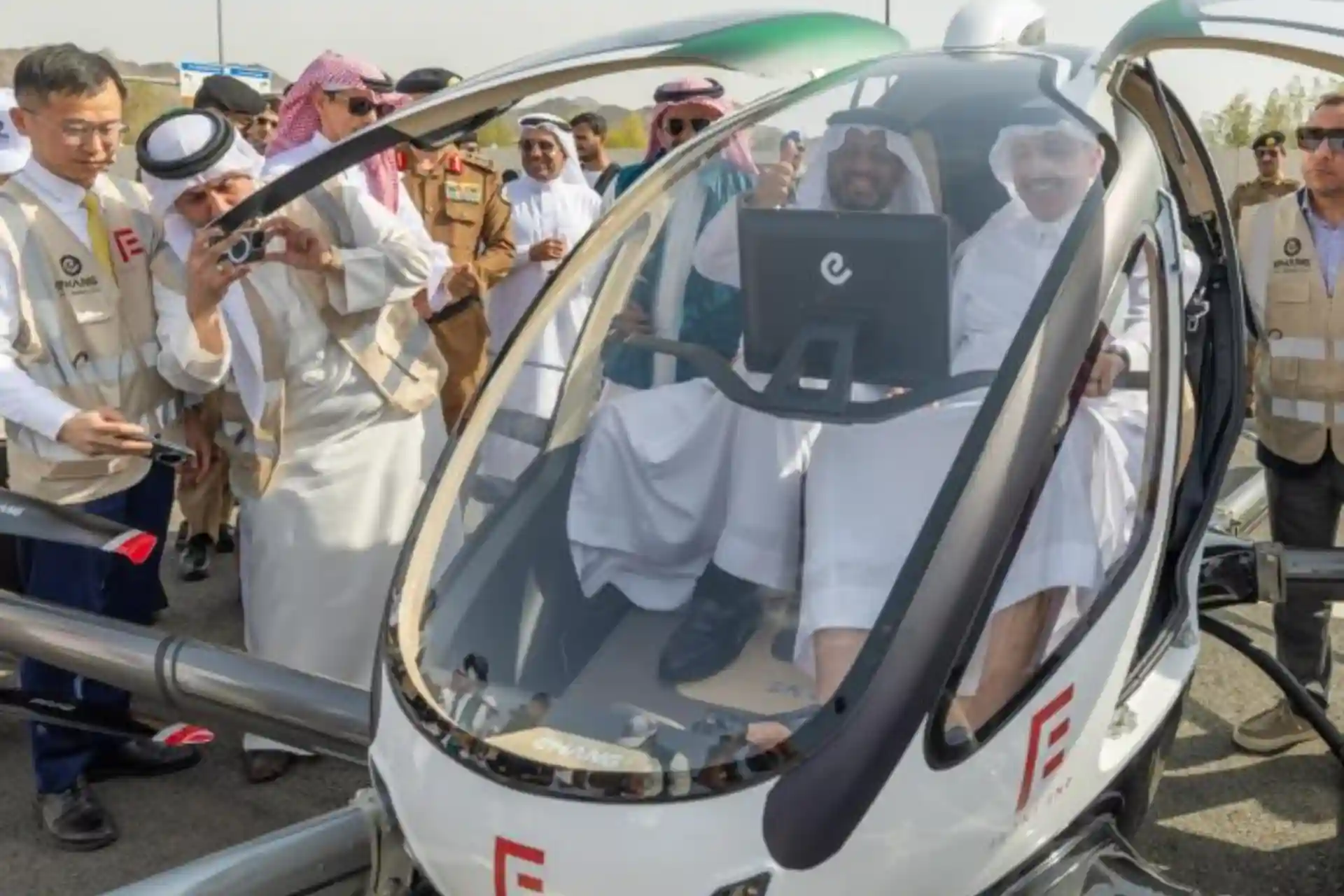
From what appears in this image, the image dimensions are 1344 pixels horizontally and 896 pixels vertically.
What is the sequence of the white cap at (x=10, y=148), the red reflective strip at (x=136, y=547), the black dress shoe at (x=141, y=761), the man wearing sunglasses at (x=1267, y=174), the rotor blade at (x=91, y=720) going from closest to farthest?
the red reflective strip at (x=136, y=547)
the rotor blade at (x=91, y=720)
the black dress shoe at (x=141, y=761)
the white cap at (x=10, y=148)
the man wearing sunglasses at (x=1267, y=174)

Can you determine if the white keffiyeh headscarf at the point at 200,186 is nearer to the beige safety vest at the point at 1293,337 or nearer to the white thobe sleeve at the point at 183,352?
the white thobe sleeve at the point at 183,352

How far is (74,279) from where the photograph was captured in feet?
11.4

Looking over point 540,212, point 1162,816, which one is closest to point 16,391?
point 1162,816

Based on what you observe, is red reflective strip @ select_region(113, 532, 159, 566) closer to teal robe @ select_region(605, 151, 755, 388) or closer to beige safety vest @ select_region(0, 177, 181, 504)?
beige safety vest @ select_region(0, 177, 181, 504)

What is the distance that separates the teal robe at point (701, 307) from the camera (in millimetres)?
2441

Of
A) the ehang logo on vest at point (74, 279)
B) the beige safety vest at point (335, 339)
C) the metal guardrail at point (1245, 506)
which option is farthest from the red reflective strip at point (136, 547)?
the metal guardrail at point (1245, 506)

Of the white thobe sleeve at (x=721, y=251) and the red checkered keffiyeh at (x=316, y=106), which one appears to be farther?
the red checkered keffiyeh at (x=316, y=106)

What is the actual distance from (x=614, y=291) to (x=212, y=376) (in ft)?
4.17

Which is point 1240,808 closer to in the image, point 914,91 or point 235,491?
point 914,91

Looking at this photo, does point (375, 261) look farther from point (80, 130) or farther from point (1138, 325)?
point (1138, 325)

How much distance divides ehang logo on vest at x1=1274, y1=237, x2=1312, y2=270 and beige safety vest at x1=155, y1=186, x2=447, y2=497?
8.25ft

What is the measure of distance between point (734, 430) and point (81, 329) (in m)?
1.95

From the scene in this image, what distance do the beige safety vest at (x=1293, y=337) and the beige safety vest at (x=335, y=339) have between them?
245cm

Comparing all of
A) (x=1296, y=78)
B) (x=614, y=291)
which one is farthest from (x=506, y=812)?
(x=1296, y=78)
